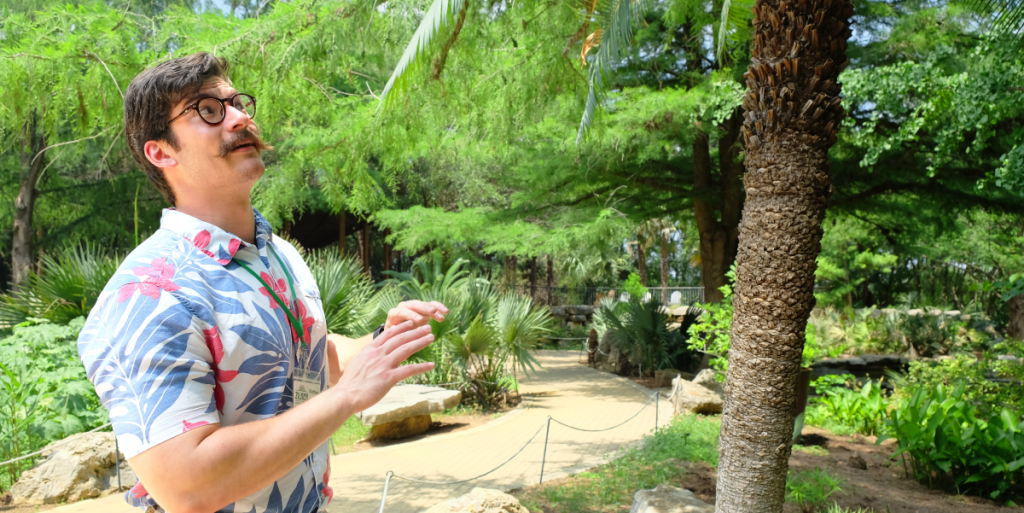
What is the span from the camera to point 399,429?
8.59 metres

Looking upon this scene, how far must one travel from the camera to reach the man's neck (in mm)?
1437

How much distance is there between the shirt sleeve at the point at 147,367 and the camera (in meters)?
1.03

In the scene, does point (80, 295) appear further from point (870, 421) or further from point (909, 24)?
point (909, 24)

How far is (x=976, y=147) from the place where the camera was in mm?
7152

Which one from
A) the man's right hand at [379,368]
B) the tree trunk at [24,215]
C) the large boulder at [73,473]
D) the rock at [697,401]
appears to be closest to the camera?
the man's right hand at [379,368]

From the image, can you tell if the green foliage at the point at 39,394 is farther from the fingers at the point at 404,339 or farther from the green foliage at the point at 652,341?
the green foliage at the point at 652,341

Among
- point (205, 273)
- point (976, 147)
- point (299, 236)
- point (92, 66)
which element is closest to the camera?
point (205, 273)

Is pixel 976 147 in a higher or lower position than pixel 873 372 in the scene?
higher

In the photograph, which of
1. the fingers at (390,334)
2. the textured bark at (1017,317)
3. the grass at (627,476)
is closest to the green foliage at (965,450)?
the grass at (627,476)

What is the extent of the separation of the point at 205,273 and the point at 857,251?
1013 inches

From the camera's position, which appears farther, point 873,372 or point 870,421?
point 873,372

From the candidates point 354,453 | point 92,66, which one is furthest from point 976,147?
point 92,66

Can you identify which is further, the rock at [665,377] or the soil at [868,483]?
the rock at [665,377]

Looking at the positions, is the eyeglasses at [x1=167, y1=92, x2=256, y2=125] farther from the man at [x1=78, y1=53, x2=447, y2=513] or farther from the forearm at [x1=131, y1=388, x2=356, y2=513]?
the forearm at [x1=131, y1=388, x2=356, y2=513]
